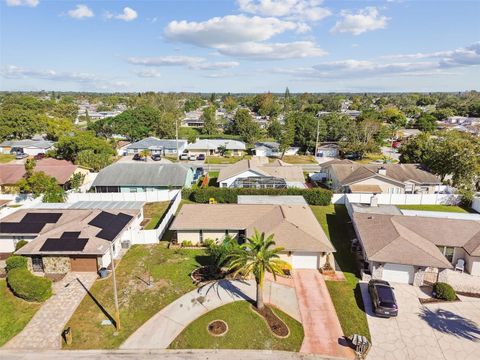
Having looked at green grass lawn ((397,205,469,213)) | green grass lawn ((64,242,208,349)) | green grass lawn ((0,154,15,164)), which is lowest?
green grass lawn ((64,242,208,349))

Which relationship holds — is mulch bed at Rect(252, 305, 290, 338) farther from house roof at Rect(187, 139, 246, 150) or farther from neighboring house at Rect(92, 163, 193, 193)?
house roof at Rect(187, 139, 246, 150)

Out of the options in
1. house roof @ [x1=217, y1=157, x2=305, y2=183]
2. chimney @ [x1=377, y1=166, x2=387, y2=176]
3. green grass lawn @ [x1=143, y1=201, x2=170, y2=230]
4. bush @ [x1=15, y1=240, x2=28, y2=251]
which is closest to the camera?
bush @ [x1=15, y1=240, x2=28, y2=251]

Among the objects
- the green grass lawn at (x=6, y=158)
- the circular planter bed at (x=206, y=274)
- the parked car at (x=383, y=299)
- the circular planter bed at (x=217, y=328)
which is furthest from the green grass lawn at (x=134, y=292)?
the green grass lawn at (x=6, y=158)

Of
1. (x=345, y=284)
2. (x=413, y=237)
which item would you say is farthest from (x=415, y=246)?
(x=345, y=284)

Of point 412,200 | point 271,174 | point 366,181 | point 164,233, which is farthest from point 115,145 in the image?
point 412,200

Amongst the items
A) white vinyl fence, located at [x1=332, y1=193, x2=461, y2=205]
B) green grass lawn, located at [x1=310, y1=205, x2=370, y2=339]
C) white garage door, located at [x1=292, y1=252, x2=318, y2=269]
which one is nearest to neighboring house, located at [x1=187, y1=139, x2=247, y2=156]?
white vinyl fence, located at [x1=332, y1=193, x2=461, y2=205]

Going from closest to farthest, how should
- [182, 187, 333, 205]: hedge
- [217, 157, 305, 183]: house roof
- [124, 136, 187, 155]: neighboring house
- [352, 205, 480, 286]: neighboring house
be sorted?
[352, 205, 480, 286]: neighboring house
[182, 187, 333, 205]: hedge
[217, 157, 305, 183]: house roof
[124, 136, 187, 155]: neighboring house

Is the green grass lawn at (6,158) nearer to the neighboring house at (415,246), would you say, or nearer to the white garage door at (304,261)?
the white garage door at (304,261)
